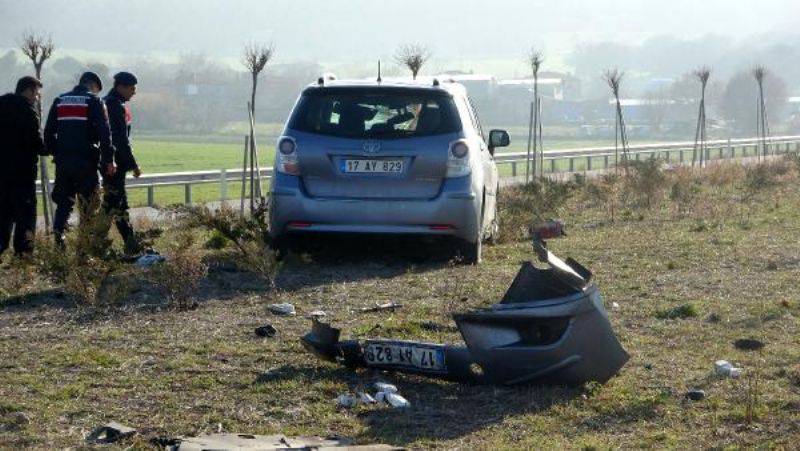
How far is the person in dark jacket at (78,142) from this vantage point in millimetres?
14077

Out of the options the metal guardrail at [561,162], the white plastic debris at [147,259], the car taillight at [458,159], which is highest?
the car taillight at [458,159]

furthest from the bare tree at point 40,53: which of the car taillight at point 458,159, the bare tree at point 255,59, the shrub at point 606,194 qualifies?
the shrub at point 606,194

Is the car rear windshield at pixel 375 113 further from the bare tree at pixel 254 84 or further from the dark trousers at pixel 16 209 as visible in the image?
the bare tree at pixel 254 84

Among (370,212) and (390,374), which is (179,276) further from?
(370,212)

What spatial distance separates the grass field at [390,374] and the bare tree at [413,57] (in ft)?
34.0

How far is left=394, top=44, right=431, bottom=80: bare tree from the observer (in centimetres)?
2453

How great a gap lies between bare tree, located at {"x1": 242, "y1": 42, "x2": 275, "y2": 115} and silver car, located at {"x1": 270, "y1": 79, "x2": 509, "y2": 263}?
7564mm

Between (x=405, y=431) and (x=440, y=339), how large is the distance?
2413 mm

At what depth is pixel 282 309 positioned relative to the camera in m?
10.6

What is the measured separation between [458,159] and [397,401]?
226 inches

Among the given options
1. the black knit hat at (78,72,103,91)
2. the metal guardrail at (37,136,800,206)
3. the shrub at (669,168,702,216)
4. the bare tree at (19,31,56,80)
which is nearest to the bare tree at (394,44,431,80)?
the metal guardrail at (37,136,800,206)

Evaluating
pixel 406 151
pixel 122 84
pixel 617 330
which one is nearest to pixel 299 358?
pixel 617 330

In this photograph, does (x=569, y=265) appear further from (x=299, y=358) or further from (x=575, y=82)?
(x=575, y=82)

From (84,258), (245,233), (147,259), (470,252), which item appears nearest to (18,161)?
(147,259)
